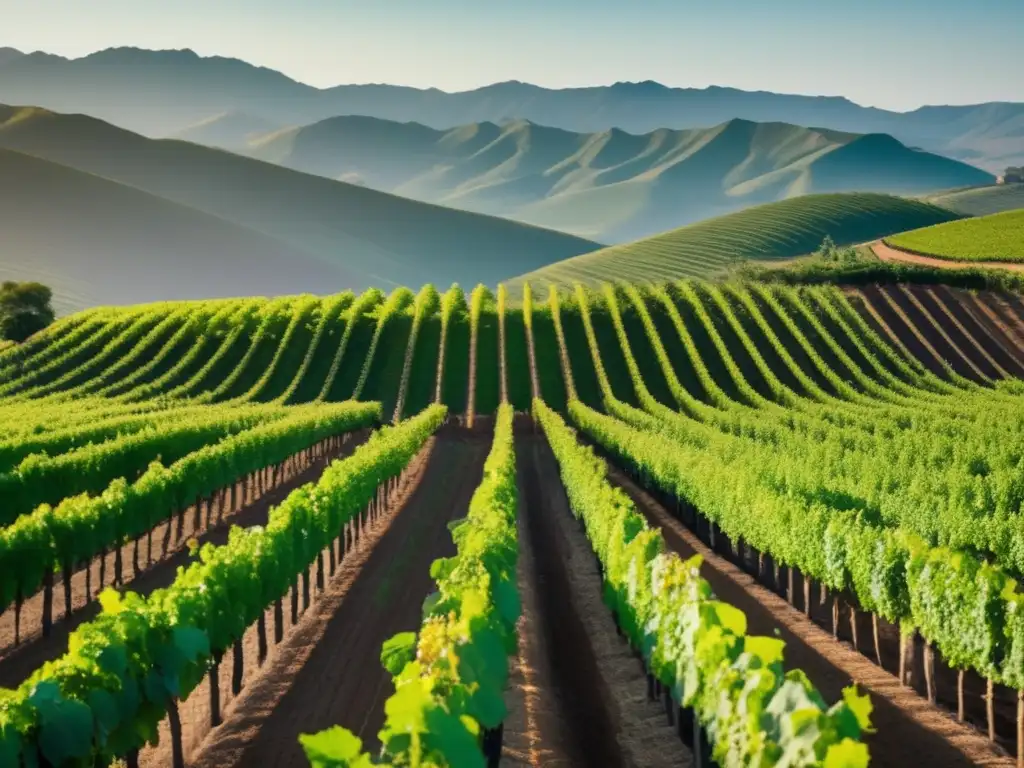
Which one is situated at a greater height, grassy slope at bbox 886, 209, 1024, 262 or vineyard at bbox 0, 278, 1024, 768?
grassy slope at bbox 886, 209, 1024, 262

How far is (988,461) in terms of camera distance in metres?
50.3

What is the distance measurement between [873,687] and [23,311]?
380ft

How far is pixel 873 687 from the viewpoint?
A: 2614cm

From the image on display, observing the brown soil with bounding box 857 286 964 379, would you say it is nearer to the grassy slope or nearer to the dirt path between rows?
the grassy slope

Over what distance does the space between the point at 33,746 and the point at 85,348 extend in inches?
4170

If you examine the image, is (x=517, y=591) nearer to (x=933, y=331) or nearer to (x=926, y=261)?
(x=933, y=331)

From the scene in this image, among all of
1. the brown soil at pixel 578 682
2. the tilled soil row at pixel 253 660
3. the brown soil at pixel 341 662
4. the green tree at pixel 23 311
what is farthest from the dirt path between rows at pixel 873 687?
the green tree at pixel 23 311

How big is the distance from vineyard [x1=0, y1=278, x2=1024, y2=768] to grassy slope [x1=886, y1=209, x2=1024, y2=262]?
231ft

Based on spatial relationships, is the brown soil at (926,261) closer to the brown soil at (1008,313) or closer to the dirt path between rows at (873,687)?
the brown soil at (1008,313)

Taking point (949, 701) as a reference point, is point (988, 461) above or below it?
above

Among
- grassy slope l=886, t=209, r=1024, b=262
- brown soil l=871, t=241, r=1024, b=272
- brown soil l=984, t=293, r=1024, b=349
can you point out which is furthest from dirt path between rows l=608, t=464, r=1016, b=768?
grassy slope l=886, t=209, r=1024, b=262

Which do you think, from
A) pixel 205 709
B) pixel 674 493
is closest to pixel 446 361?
pixel 674 493

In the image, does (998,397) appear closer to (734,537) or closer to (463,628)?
(734,537)

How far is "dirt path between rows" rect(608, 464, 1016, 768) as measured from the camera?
2184 centimetres
